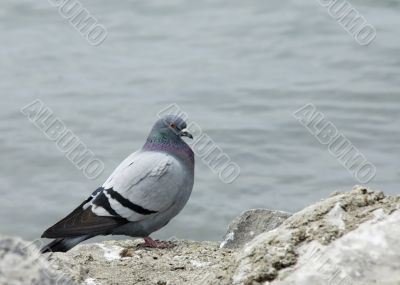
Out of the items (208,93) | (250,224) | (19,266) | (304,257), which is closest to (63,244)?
(250,224)

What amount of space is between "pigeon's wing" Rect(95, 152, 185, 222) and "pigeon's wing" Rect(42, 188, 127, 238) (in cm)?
5

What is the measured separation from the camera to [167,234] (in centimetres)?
1054

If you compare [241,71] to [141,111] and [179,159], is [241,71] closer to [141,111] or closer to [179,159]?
[141,111]

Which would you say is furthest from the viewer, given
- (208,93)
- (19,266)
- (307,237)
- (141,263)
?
(208,93)

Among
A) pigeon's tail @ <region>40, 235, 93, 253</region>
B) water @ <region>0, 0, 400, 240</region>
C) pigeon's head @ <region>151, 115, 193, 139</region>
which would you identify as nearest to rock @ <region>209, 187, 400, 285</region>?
pigeon's tail @ <region>40, 235, 93, 253</region>

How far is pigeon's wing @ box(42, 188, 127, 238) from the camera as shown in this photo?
6809 millimetres

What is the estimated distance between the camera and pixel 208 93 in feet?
42.0

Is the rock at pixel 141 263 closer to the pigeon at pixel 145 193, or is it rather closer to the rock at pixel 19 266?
the pigeon at pixel 145 193

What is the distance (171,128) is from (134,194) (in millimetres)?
555

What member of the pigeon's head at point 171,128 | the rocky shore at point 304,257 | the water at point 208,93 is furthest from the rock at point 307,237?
the water at point 208,93

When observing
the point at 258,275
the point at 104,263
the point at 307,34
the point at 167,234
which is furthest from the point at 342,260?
the point at 307,34

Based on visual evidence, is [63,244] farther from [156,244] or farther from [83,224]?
[156,244]

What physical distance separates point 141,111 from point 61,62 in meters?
2.02

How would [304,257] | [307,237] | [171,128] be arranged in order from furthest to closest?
1. [171,128]
2. [307,237]
3. [304,257]
